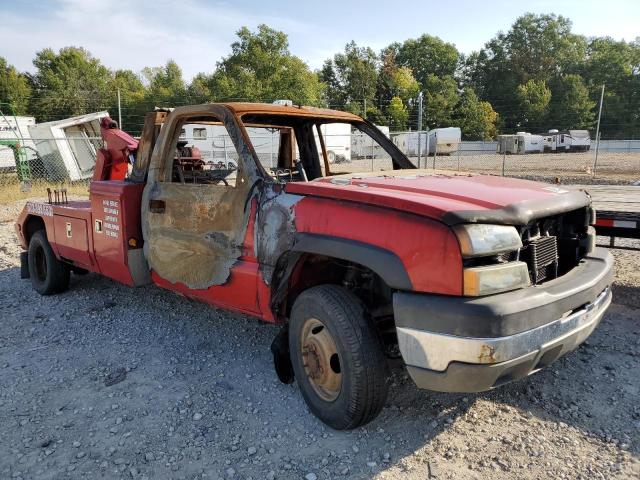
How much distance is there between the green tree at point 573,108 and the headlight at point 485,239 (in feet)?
198

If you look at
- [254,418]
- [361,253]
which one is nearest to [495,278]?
[361,253]

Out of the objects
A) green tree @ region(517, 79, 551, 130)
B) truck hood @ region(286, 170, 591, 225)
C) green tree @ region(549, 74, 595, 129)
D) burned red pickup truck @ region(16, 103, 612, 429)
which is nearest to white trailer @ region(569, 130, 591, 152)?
green tree @ region(517, 79, 551, 130)

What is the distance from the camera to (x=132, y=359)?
3963 millimetres

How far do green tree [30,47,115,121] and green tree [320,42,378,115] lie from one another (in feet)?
85.8

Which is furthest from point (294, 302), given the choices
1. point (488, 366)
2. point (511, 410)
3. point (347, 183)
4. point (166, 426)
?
point (511, 410)

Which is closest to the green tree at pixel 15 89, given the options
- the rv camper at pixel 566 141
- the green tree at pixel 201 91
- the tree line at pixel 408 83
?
the tree line at pixel 408 83

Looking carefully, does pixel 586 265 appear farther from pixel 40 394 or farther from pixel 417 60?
pixel 417 60

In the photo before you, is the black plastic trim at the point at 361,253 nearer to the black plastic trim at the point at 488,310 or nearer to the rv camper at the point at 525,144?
the black plastic trim at the point at 488,310

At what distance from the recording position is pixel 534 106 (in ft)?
186

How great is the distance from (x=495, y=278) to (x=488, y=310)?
0.63ft

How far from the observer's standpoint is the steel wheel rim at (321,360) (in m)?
2.88

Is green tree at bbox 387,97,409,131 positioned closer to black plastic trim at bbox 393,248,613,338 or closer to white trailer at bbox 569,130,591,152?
white trailer at bbox 569,130,591,152

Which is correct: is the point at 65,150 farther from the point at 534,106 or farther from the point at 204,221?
the point at 534,106

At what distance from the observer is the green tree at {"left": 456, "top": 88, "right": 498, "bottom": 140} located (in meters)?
53.1
